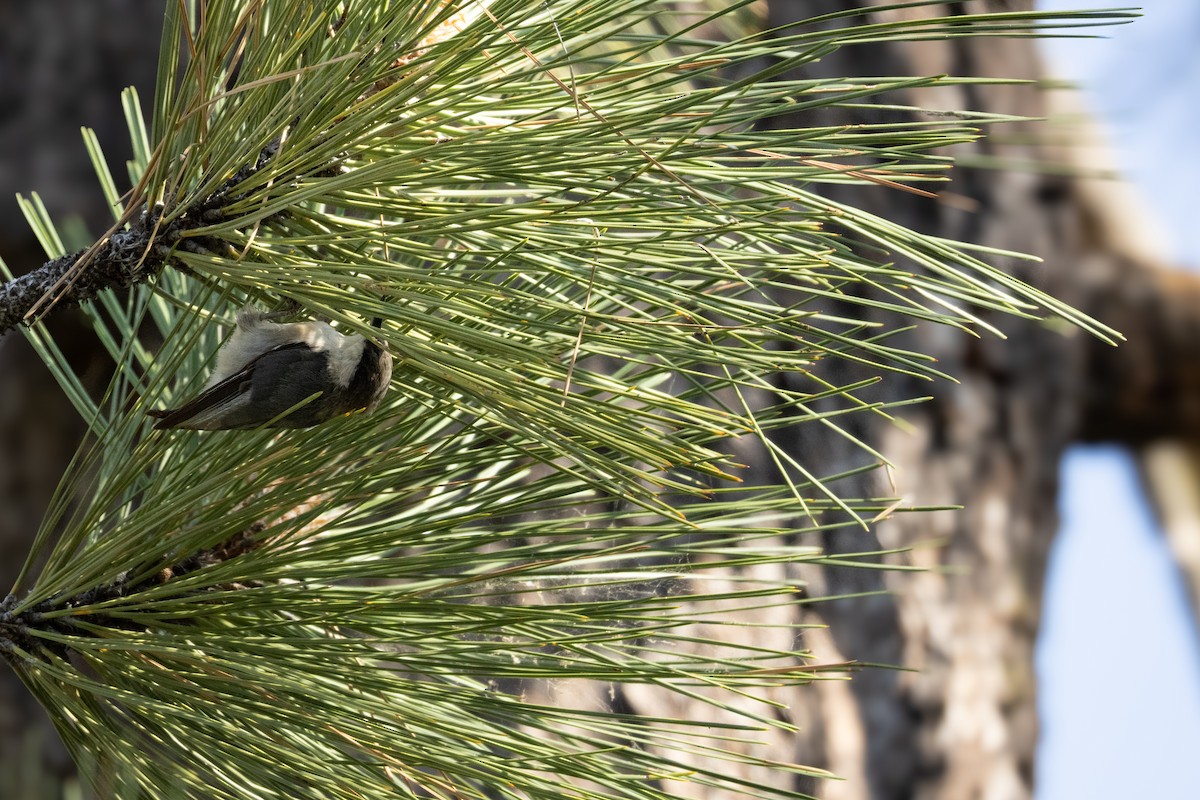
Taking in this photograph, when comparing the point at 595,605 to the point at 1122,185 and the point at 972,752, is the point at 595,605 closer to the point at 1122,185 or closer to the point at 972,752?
the point at 972,752

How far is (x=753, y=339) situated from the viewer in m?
0.62

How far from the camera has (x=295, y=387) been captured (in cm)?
57

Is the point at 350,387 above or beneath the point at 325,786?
above

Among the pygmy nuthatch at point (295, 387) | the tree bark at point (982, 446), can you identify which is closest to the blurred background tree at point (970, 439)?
the tree bark at point (982, 446)

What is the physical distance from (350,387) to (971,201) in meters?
1.30

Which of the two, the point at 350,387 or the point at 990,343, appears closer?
the point at 350,387

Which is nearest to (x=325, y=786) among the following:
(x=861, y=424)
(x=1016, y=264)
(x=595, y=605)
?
(x=595, y=605)

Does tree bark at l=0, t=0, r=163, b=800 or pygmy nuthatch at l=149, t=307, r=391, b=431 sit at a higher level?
tree bark at l=0, t=0, r=163, b=800

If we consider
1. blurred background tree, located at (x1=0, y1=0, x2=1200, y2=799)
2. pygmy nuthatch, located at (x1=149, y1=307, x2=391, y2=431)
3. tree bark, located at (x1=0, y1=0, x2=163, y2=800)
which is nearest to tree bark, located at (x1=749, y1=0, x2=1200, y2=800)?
blurred background tree, located at (x1=0, y1=0, x2=1200, y2=799)

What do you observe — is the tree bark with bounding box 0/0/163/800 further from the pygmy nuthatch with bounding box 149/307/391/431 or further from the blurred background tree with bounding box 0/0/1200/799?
the pygmy nuthatch with bounding box 149/307/391/431

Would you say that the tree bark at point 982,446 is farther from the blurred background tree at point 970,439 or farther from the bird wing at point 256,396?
Result: the bird wing at point 256,396

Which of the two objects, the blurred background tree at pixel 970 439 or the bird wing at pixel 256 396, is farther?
the blurred background tree at pixel 970 439

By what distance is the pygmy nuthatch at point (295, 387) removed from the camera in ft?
1.86

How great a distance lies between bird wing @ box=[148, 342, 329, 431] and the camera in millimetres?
566
